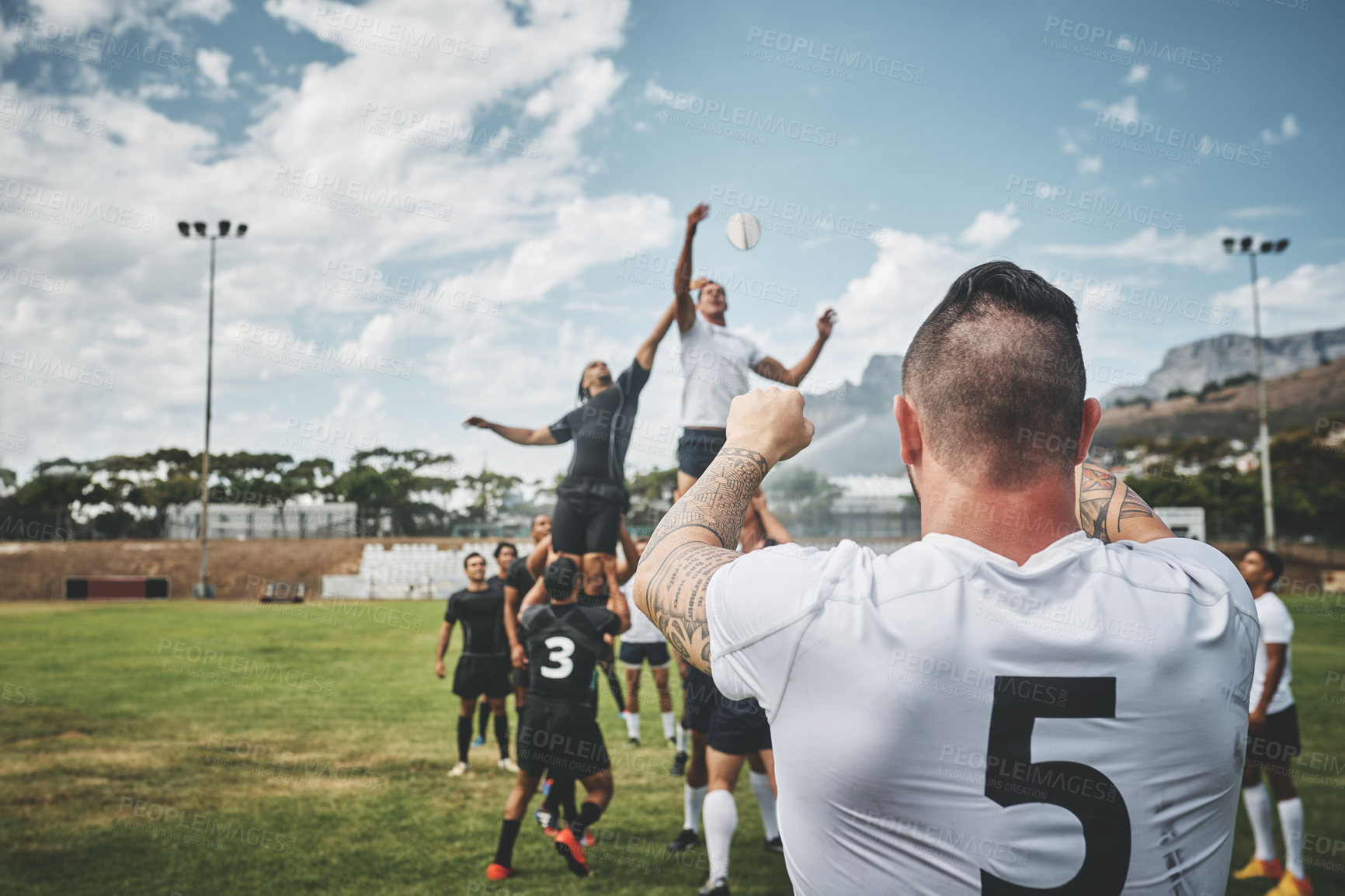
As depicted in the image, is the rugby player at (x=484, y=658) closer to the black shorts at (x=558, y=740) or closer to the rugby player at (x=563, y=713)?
the rugby player at (x=563, y=713)

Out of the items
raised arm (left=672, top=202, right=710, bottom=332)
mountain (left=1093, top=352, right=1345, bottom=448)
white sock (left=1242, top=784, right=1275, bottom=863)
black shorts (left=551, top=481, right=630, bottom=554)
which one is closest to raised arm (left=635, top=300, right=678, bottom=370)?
raised arm (left=672, top=202, right=710, bottom=332)

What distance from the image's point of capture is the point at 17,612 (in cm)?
3288

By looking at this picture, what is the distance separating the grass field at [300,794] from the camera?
6.71 metres

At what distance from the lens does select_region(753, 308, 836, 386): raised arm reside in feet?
19.9

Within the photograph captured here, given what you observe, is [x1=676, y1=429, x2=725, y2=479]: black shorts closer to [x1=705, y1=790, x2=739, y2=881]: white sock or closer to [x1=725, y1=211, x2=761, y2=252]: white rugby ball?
[x1=725, y1=211, x2=761, y2=252]: white rugby ball

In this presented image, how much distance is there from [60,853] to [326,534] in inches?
2023

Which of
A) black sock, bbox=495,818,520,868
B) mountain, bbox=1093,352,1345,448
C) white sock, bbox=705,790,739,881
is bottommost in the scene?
black sock, bbox=495,818,520,868

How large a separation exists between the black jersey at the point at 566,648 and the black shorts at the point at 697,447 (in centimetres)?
182

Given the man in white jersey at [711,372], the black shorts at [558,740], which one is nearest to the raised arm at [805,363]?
the man in white jersey at [711,372]

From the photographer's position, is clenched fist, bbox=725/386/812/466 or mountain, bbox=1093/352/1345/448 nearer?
clenched fist, bbox=725/386/812/466

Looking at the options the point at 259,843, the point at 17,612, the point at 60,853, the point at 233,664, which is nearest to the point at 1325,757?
the point at 259,843

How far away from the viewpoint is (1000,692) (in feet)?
3.63

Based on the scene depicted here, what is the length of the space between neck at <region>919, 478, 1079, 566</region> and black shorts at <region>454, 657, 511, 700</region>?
33.2ft

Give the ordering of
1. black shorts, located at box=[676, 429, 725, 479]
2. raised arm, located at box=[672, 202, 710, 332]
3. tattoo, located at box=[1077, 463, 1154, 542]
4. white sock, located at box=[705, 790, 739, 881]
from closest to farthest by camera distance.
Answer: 1. tattoo, located at box=[1077, 463, 1154, 542]
2. raised arm, located at box=[672, 202, 710, 332]
3. black shorts, located at box=[676, 429, 725, 479]
4. white sock, located at box=[705, 790, 739, 881]
